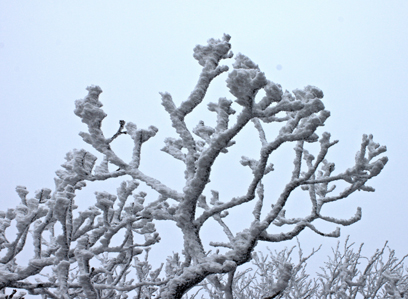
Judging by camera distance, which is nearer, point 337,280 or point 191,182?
point 191,182

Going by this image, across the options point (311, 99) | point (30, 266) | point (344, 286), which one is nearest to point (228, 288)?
point (30, 266)

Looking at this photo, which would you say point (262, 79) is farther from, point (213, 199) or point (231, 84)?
point (213, 199)

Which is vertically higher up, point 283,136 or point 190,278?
point 283,136

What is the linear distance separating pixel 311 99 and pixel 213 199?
2377 millimetres

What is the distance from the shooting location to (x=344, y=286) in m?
6.16

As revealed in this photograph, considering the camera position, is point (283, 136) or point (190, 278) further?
point (283, 136)

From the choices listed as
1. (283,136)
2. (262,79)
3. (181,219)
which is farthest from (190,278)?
(262,79)

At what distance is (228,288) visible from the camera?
329 centimetres

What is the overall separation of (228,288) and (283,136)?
1.89 m

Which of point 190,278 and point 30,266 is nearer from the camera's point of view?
point 190,278

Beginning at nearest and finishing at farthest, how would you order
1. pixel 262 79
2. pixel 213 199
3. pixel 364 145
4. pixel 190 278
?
pixel 262 79
pixel 190 278
pixel 364 145
pixel 213 199

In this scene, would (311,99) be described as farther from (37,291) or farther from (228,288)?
(37,291)

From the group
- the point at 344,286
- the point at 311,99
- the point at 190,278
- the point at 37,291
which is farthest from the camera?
the point at 344,286

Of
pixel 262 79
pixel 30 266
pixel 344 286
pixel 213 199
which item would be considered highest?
pixel 213 199
